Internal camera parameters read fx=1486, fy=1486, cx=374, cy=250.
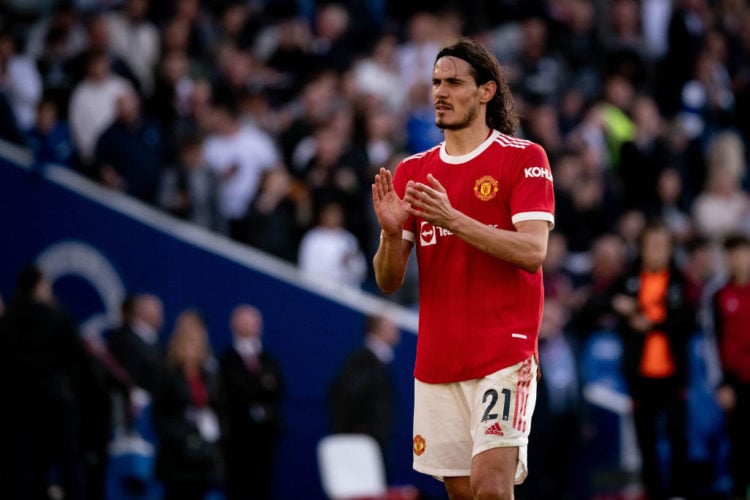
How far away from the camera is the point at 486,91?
23.3 ft

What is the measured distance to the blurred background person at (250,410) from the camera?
47.3 feet

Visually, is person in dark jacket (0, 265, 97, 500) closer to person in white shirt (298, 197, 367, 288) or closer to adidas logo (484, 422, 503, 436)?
person in white shirt (298, 197, 367, 288)

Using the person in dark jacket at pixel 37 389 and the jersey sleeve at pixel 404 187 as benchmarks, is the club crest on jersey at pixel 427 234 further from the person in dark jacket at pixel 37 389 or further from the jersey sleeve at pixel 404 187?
the person in dark jacket at pixel 37 389

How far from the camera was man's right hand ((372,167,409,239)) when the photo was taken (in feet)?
22.6

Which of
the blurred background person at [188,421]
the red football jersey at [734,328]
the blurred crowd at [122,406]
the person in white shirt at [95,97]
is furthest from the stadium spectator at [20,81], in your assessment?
the red football jersey at [734,328]

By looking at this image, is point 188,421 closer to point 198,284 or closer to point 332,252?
point 198,284

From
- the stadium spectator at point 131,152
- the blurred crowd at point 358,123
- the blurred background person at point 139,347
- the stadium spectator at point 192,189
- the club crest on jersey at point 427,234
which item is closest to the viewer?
the club crest on jersey at point 427,234

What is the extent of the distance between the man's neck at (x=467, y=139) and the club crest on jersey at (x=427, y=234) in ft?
1.20

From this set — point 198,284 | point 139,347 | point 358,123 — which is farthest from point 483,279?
point 358,123

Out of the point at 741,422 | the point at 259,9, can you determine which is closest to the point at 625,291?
the point at 741,422

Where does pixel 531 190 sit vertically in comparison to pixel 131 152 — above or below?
below

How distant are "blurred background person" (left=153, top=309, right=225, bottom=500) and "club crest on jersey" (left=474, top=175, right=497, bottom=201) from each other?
21.8ft

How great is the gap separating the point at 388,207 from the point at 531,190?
0.67m

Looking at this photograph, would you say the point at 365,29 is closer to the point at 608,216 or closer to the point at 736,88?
the point at 608,216
